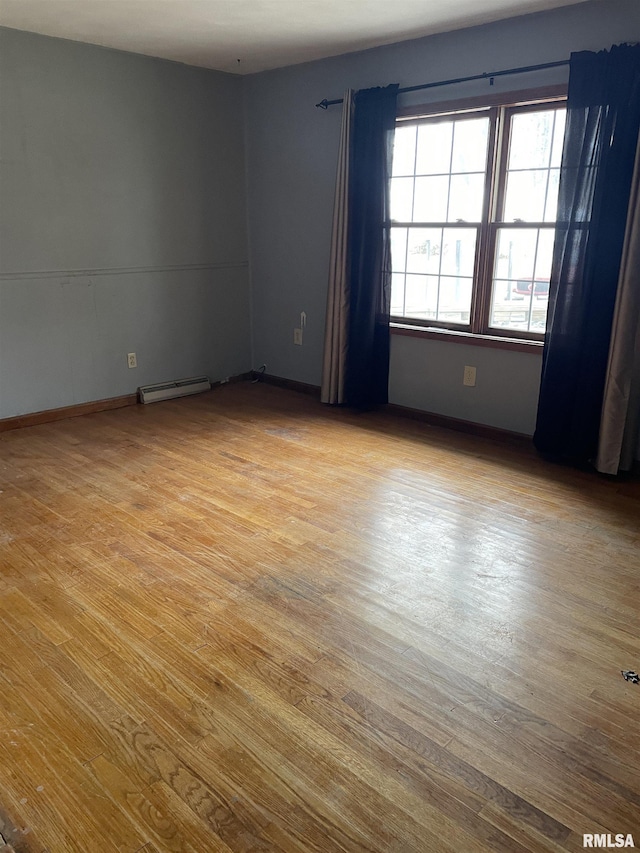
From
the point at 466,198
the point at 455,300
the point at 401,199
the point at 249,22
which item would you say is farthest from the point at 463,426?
the point at 249,22

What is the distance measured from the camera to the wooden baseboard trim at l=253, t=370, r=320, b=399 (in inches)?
206

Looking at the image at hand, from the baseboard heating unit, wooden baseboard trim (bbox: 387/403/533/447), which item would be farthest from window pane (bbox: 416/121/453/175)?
the baseboard heating unit

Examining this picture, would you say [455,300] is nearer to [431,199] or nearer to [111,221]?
[431,199]

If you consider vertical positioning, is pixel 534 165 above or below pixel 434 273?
above

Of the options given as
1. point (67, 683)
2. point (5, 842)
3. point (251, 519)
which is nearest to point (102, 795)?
point (5, 842)

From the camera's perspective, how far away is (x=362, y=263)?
446 centimetres

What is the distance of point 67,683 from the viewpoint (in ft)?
6.33

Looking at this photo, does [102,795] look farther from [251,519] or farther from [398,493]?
[398,493]

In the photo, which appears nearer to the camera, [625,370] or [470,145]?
[625,370]

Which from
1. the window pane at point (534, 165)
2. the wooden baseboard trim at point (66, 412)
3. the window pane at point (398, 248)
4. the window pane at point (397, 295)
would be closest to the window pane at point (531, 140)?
the window pane at point (534, 165)

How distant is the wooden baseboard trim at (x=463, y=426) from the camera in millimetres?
4031

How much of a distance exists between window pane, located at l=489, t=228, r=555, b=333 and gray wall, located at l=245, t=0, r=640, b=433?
22 cm

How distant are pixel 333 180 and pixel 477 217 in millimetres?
1236

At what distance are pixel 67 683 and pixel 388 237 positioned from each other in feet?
11.2
